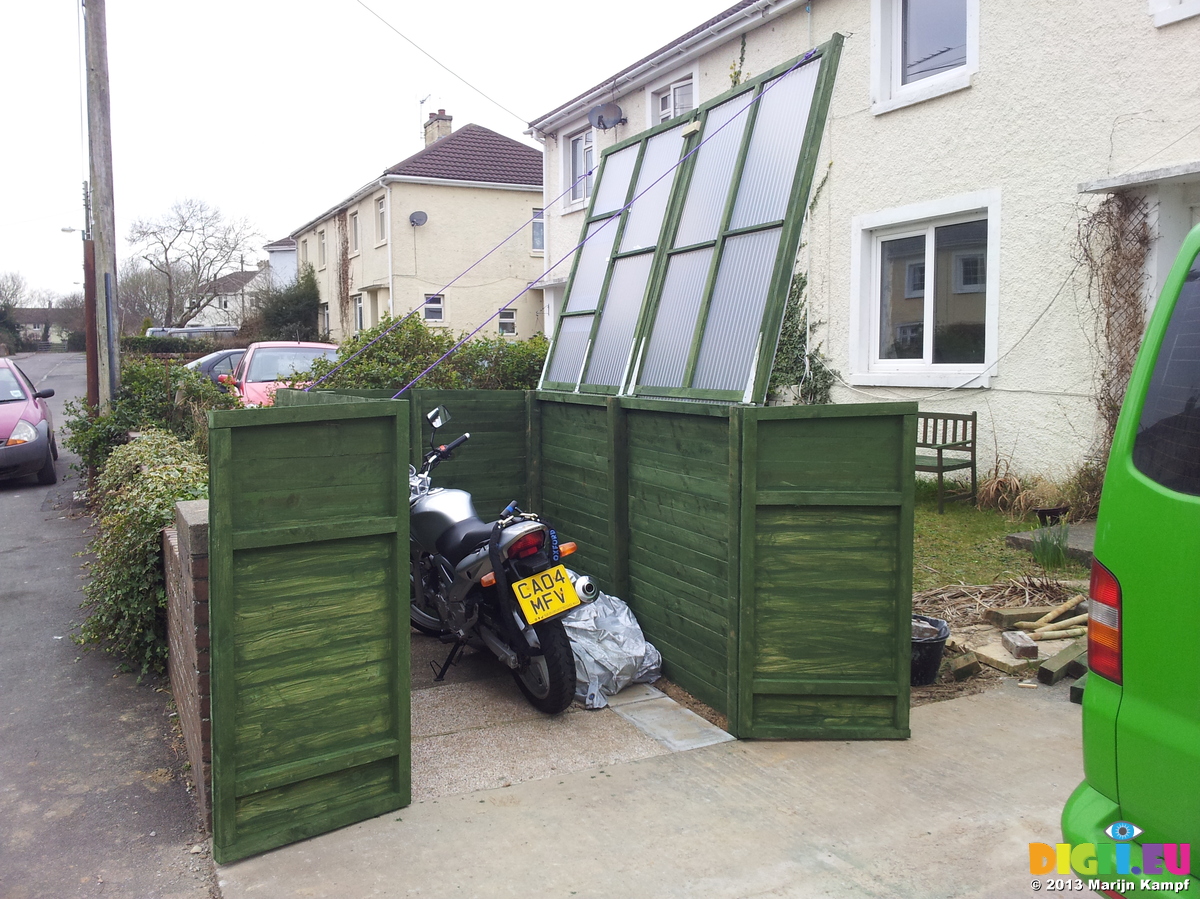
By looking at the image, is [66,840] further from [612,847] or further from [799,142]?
[799,142]

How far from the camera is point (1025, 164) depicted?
9.11 metres

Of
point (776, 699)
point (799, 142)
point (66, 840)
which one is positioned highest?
point (799, 142)

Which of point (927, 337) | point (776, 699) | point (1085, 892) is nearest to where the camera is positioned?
point (1085, 892)

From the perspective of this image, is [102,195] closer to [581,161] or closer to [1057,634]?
[581,161]

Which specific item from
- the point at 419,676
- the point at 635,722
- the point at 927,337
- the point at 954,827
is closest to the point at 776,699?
the point at 635,722

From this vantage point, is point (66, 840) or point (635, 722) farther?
point (635, 722)

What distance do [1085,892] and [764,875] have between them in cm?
103

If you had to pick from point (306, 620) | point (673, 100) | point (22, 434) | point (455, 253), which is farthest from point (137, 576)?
point (455, 253)

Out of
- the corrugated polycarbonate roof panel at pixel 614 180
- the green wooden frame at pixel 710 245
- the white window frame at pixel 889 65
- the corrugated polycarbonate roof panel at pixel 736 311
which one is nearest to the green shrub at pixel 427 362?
the green wooden frame at pixel 710 245

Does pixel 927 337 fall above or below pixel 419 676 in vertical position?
above

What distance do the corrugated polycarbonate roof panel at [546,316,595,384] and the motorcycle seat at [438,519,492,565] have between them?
68.6 inches

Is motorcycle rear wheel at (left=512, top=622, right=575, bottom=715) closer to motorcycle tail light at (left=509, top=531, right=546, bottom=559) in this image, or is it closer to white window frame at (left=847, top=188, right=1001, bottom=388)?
motorcycle tail light at (left=509, top=531, right=546, bottom=559)

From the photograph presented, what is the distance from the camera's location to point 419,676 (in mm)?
5301

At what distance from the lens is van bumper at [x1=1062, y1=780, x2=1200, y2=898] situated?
83.9 inches
